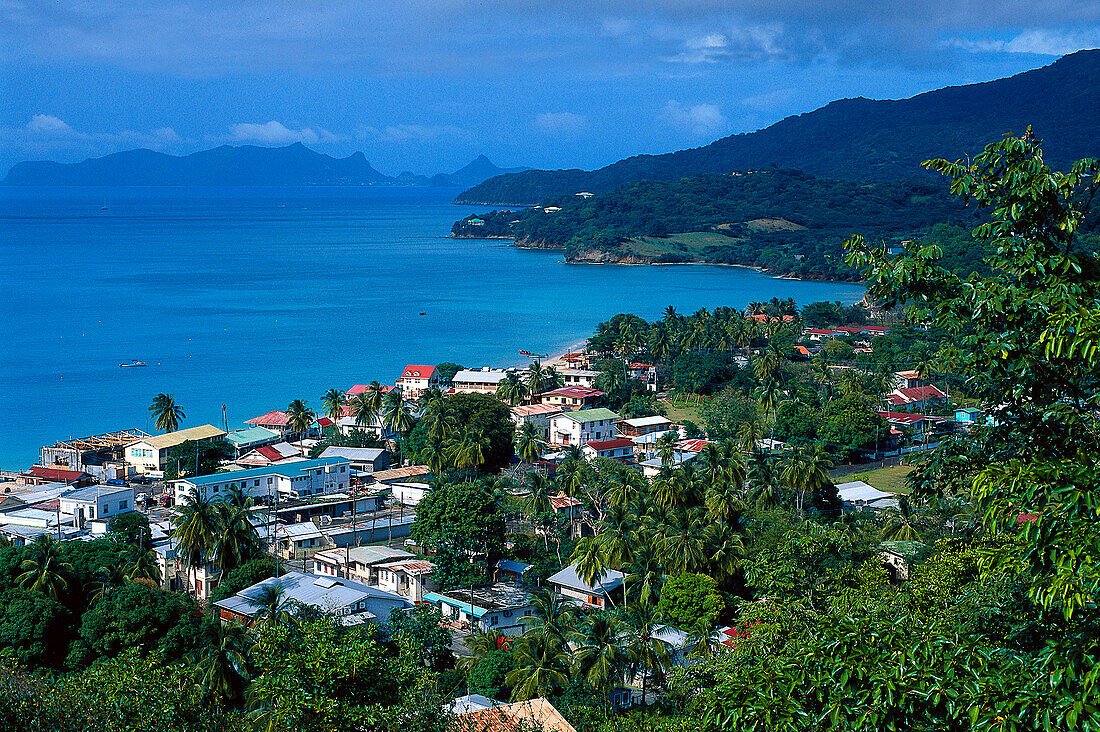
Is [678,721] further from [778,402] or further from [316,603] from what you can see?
[778,402]

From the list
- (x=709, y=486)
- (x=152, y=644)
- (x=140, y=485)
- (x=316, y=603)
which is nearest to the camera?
(x=152, y=644)

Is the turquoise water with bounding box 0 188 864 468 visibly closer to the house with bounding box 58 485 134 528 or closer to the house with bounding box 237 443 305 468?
the house with bounding box 237 443 305 468

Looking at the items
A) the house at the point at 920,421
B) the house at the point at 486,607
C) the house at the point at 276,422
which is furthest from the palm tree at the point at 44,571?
the house at the point at 920,421

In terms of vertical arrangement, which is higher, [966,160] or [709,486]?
[966,160]

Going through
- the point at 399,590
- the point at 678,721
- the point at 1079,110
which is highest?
the point at 1079,110

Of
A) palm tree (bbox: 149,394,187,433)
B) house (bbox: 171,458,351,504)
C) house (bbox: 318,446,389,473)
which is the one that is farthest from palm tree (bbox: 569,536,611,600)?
palm tree (bbox: 149,394,187,433)

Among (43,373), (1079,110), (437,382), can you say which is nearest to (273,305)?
(43,373)

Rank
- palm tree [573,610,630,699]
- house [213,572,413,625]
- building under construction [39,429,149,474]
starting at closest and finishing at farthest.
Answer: palm tree [573,610,630,699], house [213,572,413,625], building under construction [39,429,149,474]
